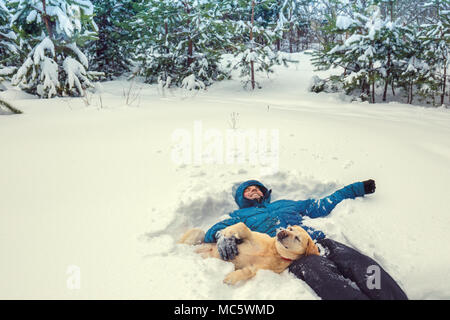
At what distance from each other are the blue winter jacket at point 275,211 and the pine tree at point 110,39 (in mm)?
13457

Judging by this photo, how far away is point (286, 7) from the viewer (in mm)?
20500

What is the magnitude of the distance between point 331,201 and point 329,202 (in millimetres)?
24

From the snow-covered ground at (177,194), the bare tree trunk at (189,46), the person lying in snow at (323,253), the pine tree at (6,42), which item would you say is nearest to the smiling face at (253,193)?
the person lying in snow at (323,253)

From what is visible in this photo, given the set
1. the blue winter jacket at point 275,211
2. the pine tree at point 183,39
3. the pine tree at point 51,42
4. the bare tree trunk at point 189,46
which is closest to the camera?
the blue winter jacket at point 275,211

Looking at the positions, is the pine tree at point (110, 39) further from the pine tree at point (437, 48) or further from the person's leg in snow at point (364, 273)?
the person's leg in snow at point (364, 273)

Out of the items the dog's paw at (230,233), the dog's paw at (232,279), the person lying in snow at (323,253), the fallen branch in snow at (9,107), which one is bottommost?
the dog's paw at (232,279)

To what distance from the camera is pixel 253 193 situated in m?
2.66

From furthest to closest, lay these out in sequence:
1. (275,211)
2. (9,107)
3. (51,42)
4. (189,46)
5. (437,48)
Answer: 1. (189,46)
2. (437,48)
3. (51,42)
4. (9,107)
5. (275,211)

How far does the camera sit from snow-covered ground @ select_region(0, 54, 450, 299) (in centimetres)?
167

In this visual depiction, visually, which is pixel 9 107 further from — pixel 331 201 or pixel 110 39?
pixel 110 39

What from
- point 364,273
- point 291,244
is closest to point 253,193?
point 291,244

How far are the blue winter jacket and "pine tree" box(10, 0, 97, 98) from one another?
18.8ft

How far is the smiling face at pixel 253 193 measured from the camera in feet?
8.68

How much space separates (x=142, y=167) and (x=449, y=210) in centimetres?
329
